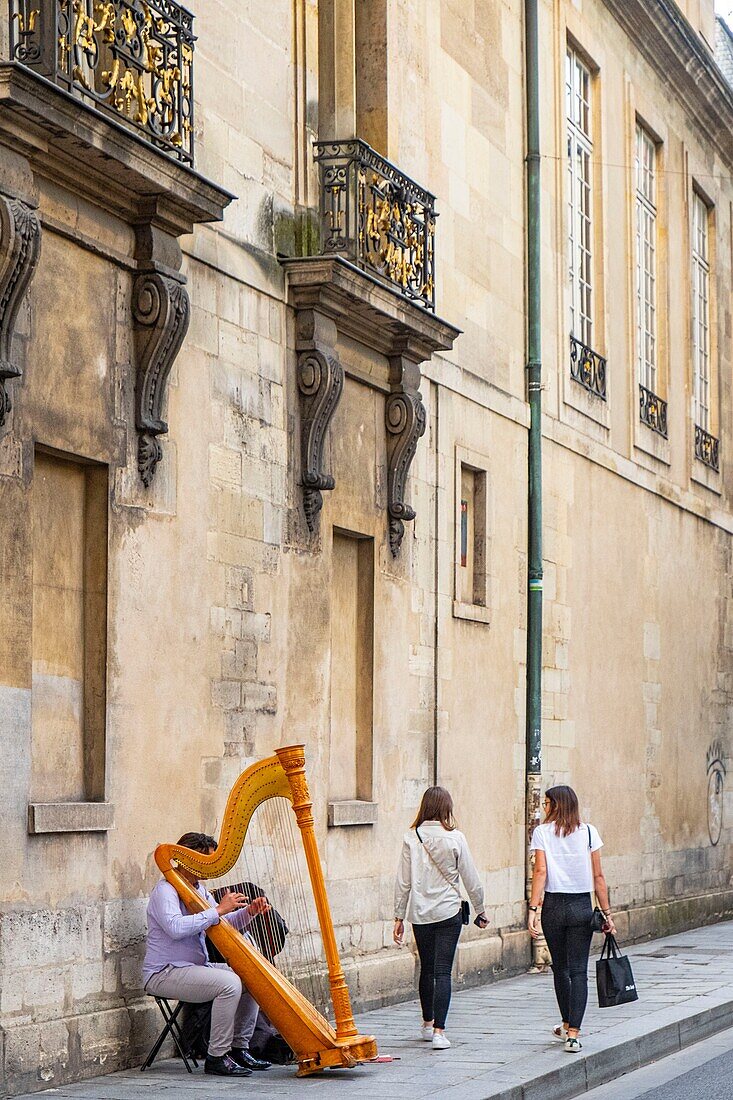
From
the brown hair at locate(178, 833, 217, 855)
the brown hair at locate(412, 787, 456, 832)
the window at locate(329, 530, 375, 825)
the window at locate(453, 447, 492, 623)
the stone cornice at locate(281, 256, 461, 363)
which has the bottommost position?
the brown hair at locate(178, 833, 217, 855)

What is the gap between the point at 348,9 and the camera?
13.5 m

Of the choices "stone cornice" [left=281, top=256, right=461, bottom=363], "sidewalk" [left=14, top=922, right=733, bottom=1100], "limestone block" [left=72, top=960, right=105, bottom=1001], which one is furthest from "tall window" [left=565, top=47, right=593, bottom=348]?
"limestone block" [left=72, top=960, right=105, bottom=1001]

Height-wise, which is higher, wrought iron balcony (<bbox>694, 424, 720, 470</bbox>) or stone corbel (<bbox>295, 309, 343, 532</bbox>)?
wrought iron balcony (<bbox>694, 424, 720, 470</bbox>)

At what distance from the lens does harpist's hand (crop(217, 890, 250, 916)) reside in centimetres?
959

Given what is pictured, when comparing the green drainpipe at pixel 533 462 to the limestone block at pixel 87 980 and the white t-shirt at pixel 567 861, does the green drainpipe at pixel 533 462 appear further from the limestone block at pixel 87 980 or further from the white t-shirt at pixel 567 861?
the limestone block at pixel 87 980

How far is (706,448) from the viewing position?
23812mm

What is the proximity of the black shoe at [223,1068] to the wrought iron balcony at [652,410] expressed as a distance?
481 inches

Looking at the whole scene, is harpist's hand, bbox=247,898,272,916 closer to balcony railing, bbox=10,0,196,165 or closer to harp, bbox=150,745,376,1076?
harp, bbox=150,745,376,1076

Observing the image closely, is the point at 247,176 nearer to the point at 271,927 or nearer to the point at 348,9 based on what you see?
the point at 348,9

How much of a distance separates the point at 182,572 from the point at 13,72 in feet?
10.6

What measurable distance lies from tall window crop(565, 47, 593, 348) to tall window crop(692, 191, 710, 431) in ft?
14.5

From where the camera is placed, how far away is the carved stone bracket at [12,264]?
8.76m

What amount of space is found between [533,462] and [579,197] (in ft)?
11.9

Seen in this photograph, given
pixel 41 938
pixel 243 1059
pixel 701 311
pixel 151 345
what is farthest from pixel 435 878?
pixel 701 311
